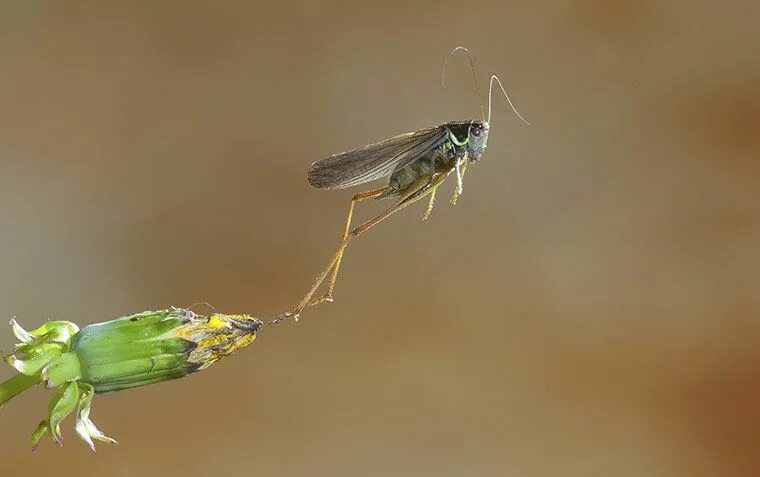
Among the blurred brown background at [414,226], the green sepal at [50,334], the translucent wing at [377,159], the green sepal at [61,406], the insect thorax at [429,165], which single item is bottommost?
the green sepal at [61,406]

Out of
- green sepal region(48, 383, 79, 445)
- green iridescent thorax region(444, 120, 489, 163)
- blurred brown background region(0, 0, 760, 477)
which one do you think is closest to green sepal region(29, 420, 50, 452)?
green sepal region(48, 383, 79, 445)

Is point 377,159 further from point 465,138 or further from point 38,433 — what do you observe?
point 38,433

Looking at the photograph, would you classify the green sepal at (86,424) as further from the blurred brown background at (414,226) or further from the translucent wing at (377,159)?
the blurred brown background at (414,226)

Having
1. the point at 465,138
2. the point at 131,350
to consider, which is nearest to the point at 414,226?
the point at 465,138

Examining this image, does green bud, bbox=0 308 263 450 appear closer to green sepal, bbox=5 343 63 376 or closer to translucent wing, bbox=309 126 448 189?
green sepal, bbox=5 343 63 376

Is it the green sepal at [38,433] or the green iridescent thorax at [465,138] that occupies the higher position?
the green iridescent thorax at [465,138]

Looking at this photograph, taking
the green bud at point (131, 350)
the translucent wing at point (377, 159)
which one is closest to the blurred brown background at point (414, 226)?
the translucent wing at point (377, 159)

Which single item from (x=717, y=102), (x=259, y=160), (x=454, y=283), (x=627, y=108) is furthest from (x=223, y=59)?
(x=717, y=102)
